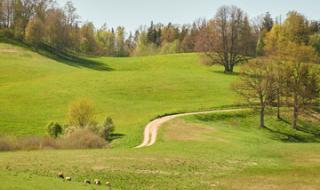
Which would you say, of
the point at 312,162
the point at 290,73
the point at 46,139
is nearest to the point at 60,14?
the point at 290,73

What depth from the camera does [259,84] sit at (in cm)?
6372

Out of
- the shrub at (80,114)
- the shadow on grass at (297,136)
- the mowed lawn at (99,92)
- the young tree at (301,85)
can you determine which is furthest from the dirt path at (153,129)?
the young tree at (301,85)

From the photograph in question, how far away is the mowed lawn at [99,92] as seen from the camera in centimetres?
5775

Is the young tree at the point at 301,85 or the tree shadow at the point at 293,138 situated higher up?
the young tree at the point at 301,85

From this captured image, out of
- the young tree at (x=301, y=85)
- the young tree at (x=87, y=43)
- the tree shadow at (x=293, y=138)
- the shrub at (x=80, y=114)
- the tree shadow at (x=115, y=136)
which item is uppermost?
the young tree at (x=87, y=43)

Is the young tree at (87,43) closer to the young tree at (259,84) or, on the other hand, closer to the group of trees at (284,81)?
the group of trees at (284,81)

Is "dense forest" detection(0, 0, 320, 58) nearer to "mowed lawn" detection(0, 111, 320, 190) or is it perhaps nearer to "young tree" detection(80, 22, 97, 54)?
"young tree" detection(80, 22, 97, 54)

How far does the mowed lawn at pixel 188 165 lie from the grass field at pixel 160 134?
2.4 inches

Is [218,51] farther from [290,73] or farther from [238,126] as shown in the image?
[238,126]

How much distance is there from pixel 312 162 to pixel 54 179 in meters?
20.6

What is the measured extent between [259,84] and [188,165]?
35.0 meters

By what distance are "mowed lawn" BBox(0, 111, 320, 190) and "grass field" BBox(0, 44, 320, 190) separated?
0.06 metres

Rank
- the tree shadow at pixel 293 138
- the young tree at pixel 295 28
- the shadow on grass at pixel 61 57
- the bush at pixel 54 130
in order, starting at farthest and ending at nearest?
the young tree at pixel 295 28
the shadow on grass at pixel 61 57
the tree shadow at pixel 293 138
the bush at pixel 54 130

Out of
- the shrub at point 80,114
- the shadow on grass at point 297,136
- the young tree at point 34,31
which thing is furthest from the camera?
the young tree at point 34,31
